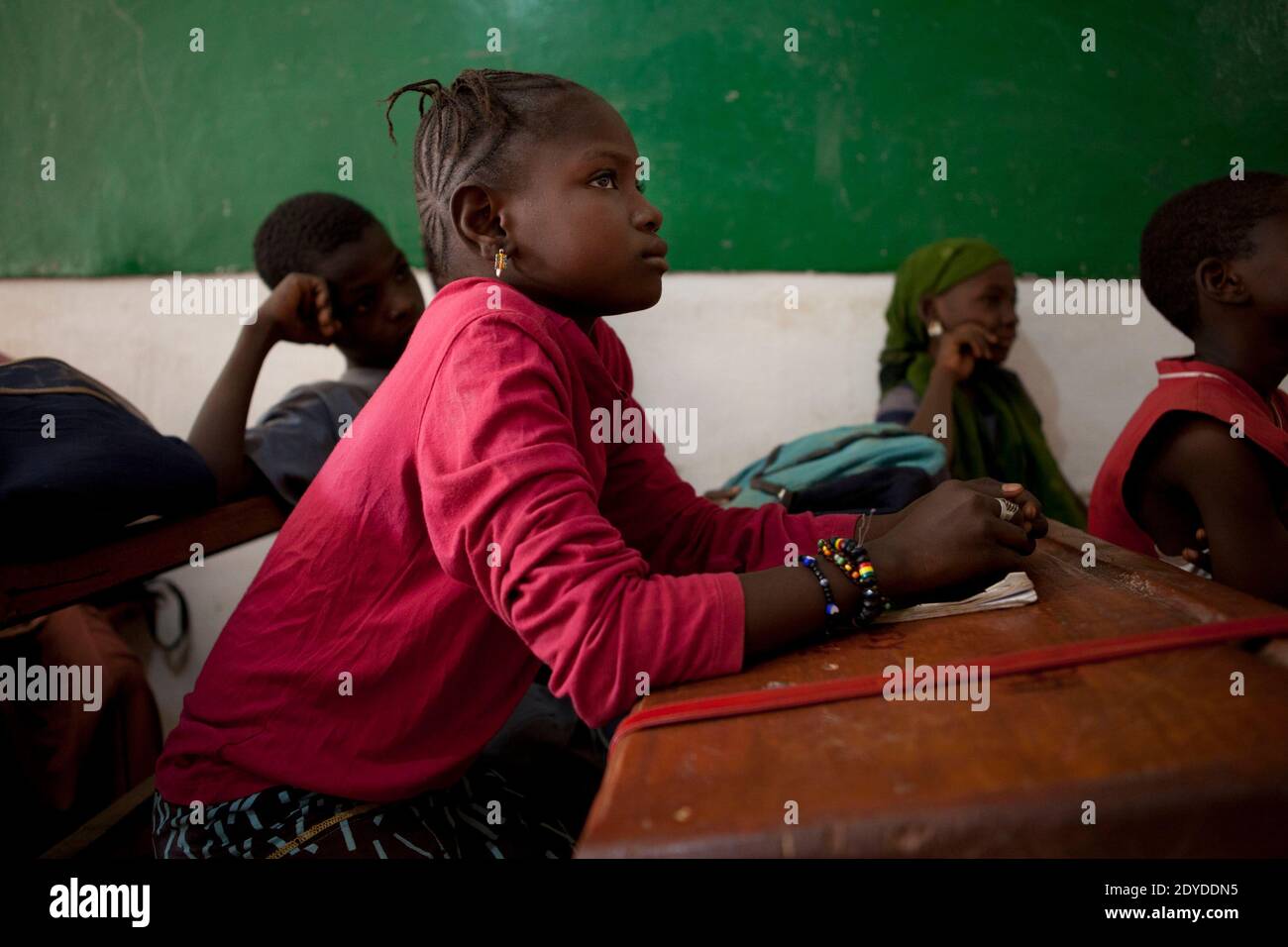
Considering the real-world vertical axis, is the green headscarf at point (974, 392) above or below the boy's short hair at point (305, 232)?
below

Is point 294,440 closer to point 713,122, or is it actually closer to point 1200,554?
point 713,122

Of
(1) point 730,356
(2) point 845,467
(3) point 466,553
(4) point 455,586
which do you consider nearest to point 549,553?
(3) point 466,553

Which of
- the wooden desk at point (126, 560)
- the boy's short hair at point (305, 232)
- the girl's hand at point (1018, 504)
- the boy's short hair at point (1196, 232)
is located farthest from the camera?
the boy's short hair at point (305, 232)

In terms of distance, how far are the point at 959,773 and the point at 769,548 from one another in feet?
1.62

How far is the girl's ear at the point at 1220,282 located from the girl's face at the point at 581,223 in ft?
3.05

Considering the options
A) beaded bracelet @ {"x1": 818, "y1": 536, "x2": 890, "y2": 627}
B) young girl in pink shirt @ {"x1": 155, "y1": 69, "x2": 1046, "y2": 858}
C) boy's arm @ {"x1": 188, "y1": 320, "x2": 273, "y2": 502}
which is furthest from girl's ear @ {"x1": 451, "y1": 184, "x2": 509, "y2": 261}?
boy's arm @ {"x1": 188, "y1": 320, "x2": 273, "y2": 502}

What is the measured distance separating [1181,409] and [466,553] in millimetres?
998

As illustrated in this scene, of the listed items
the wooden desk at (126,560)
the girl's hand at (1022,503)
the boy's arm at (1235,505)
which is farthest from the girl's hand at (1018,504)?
the wooden desk at (126,560)

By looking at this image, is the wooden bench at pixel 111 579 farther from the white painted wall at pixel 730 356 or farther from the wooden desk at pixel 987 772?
the white painted wall at pixel 730 356

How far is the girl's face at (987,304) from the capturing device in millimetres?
1947

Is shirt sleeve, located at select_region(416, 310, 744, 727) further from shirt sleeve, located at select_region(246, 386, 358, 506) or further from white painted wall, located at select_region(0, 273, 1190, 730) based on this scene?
white painted wall, located at select_region(0, 273, 1190, 730)

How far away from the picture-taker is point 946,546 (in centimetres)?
69
